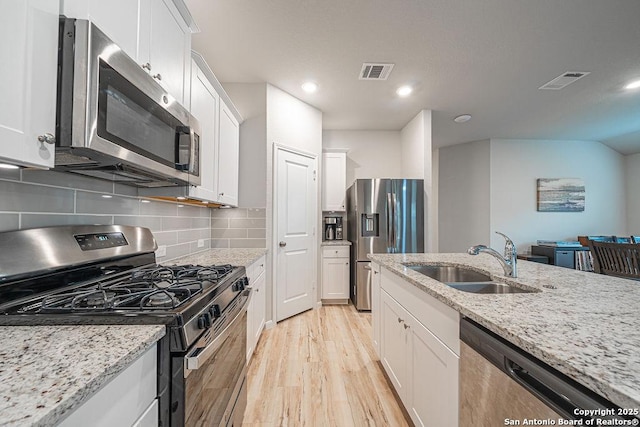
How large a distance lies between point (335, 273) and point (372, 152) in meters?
2.16

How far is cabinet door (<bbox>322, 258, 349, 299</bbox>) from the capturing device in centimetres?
359

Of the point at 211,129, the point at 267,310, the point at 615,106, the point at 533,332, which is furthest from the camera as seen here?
the point at 615,106

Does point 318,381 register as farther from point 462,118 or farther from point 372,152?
point 462,118

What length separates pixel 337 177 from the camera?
13.1ft

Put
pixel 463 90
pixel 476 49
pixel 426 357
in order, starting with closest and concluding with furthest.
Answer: pixel 426 357, pixel 476 49, pixel 463 90

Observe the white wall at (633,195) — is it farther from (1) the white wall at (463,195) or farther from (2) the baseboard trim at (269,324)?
(2) the baseboard trim at (269,324)

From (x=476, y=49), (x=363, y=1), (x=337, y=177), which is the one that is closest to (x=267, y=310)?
(x=337, y=177)

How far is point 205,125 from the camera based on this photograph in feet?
6.08

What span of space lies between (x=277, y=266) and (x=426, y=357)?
1.92 meters

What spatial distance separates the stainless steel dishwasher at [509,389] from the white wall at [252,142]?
231 centimetres

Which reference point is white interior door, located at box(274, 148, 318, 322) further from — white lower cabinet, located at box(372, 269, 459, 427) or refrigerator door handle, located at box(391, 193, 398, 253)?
white lower cabinet, located at box(372, 269, 459, 427)

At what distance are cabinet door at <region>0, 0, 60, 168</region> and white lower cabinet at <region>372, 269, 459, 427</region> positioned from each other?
1.42 metres

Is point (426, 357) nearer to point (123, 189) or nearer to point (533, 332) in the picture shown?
point (533, 332)

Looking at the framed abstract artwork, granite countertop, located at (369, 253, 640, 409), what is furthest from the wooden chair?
the framed abstract artwork
